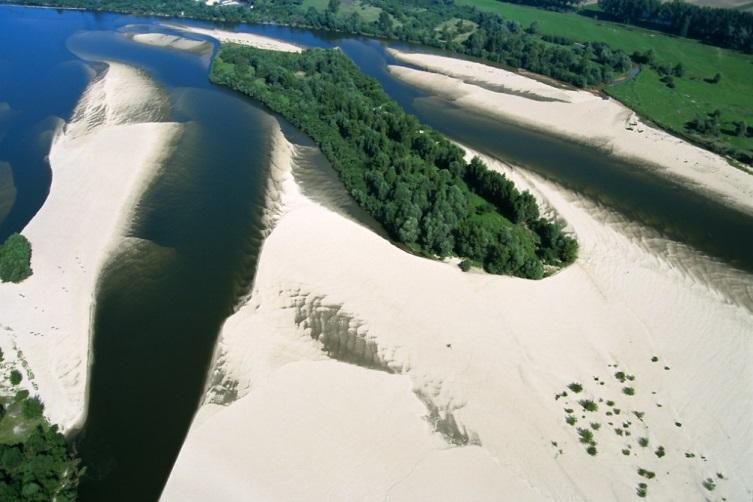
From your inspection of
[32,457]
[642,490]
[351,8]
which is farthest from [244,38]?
[642,490]

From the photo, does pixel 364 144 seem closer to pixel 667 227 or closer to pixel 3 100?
pixel 667 227

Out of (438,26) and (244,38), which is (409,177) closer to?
(244,38)

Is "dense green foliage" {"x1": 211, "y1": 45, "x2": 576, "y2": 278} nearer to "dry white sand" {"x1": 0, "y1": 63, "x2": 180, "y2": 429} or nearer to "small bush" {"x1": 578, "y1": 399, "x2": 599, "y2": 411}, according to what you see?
"small bush" {"x1": 578, "y1": 399, "x2": 599, "y2": 411}

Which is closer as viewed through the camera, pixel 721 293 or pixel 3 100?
pixel 721 293

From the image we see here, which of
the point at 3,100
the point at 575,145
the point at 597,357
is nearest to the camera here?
the point at 597,357

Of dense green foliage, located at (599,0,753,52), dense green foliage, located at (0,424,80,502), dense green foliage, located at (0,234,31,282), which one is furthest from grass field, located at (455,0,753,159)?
dense green foliage, located at (0,234,31,282)

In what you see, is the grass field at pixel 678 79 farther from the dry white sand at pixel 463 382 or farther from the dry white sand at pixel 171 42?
the dry white sand at pixel 171 42

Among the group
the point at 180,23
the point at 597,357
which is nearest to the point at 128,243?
the point at 597,357
